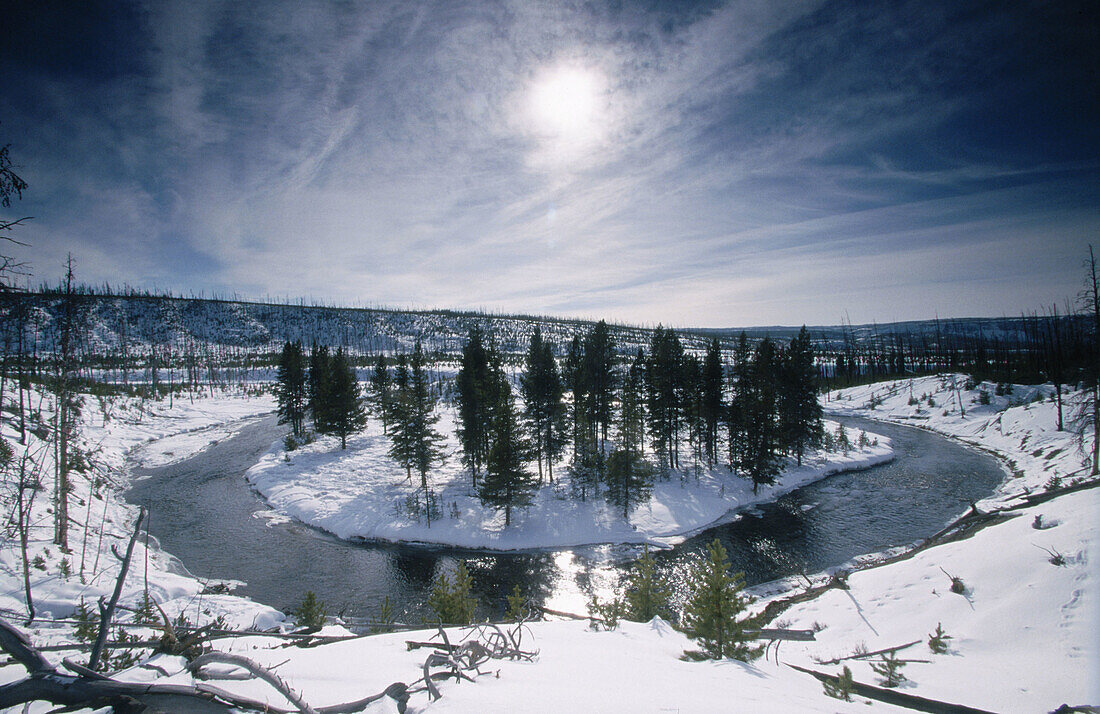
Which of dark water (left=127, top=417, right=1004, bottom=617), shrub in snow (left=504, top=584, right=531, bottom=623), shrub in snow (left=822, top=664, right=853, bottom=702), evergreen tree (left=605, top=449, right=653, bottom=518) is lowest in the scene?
dark water (left=127, top=417, right=1004, bottom=617)

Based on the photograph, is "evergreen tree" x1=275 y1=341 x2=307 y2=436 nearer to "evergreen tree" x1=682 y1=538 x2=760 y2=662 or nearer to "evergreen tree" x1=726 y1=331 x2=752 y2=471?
"evergreen tree" x1=726 y1=331 x2=752 y2=471

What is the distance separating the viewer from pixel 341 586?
19422mm

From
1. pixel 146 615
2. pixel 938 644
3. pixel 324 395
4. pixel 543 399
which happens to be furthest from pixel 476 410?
pixel 938 644

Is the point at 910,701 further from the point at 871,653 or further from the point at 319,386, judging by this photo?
the point at 319,386

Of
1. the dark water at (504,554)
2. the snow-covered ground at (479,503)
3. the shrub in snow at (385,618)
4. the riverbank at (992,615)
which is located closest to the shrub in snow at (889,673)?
the riverbank at (992,615)

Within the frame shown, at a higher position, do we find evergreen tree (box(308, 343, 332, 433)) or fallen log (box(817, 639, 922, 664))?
evergreen tree (box(308, 343, 332, 433))

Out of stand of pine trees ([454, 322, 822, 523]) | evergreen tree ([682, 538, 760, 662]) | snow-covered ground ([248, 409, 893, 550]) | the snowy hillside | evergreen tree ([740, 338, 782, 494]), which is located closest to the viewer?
evergreen tree ([682, 538, 760, 662])

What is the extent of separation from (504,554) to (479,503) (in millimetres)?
6189

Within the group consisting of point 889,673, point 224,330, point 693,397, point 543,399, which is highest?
point 224,330

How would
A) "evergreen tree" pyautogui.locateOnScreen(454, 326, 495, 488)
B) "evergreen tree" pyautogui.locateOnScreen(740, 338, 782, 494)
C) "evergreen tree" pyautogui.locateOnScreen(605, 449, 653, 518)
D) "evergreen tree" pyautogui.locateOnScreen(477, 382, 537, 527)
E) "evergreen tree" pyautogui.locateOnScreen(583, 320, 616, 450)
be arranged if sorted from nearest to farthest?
"evergreen tree" pyautogui.locateOnScreen(477, 382, 537, 527) < "evergreen tree" pyautogui.locateOnScreen(605, 449, 653, 518) < "evergreen tree" pyautogui.locateOnScreen(740, 338, 782, 494) < "evergreen tree" pyautogui.locateOnScreen(454, 326, 495, 488) < "evergreen tree" pyautogui.locateOnScreen(583, 320, 616, 450)

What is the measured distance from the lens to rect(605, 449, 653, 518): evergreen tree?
1075 inches

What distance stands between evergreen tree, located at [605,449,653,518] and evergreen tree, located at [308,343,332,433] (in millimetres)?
32842

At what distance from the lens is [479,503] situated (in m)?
29.2

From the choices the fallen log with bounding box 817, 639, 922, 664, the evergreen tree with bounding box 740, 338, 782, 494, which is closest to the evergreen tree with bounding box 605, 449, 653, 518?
the evergreen tree with bounding box 740, 338, 782, 494
